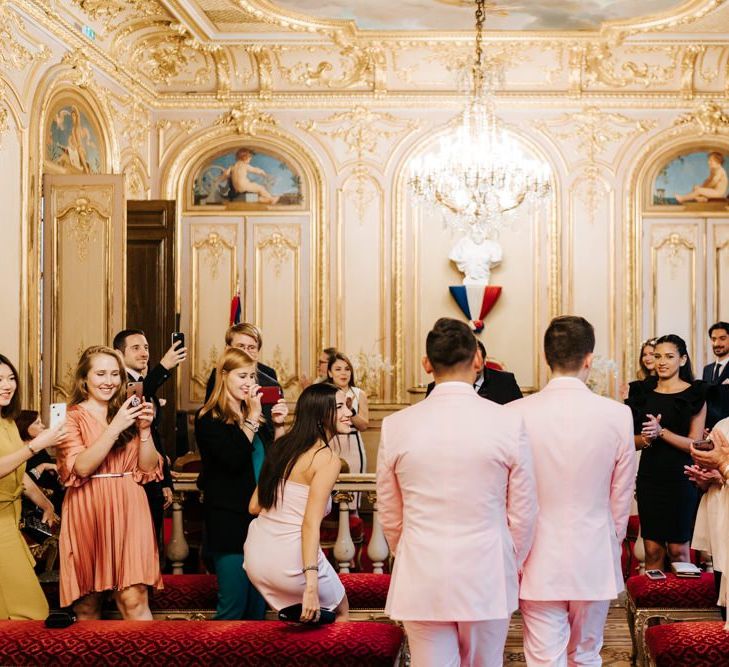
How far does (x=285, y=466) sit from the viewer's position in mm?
3729

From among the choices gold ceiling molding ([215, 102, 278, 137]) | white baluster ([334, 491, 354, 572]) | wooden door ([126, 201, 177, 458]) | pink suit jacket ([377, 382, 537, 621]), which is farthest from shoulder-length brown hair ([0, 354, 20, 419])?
gold ceiling molding ([215, 102, 278, 137])

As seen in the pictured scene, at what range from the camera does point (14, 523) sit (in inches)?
160

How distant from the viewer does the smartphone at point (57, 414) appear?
3842 mm

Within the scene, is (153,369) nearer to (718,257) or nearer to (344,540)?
(344,540)

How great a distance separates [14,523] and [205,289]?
6314mm

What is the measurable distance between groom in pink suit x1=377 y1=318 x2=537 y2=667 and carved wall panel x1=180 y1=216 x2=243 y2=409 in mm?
7181

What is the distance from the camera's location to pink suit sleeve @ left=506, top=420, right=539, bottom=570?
315cm

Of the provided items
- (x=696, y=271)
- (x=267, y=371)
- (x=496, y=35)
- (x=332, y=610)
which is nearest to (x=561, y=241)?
(x=696, y=271)

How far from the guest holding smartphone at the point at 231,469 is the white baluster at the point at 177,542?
0.93 m

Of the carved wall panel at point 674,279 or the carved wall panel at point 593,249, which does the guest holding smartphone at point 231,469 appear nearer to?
the carved wall panel at point 593,249

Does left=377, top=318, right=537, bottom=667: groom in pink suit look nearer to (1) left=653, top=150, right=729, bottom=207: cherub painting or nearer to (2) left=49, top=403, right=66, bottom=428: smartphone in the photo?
(2) left=49, top=403, right=66, bottom=428: smartphone

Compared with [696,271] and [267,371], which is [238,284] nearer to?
[267,371]

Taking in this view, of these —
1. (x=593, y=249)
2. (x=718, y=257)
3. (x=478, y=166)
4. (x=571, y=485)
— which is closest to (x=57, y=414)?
(x=571, y=485)

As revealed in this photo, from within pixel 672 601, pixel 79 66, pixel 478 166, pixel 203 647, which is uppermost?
pixel 79 66
